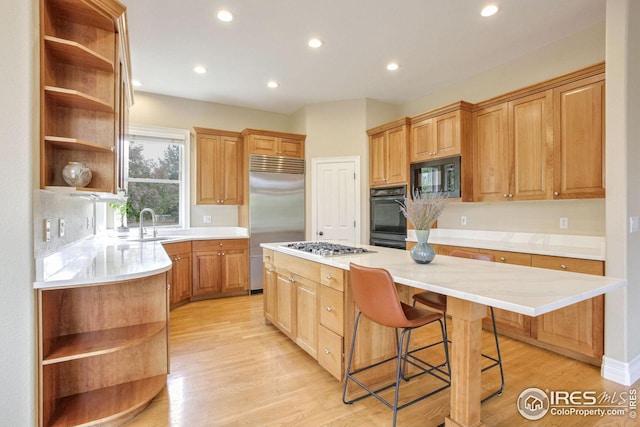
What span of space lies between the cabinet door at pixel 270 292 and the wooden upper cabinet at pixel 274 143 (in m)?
2.10

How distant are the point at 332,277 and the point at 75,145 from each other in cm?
171

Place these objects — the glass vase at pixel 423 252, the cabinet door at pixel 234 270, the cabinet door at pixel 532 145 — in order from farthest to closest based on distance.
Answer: the cabinet door at pixel 234 270, the cabinet door at pixel 532 145, the glass vase at pixel 423 252

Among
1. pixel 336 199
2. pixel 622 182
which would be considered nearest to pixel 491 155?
pixel 622 182

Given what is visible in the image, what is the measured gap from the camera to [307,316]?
252 centimetres

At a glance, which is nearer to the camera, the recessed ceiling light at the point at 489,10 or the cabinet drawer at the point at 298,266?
the cabinet drawer at the point at 298,266

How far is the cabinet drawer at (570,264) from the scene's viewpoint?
2369 millimetres

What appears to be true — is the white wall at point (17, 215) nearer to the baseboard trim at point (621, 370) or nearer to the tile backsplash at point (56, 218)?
the tile backsplash at point (56, 218)

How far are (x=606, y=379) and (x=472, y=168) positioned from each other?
2198 mm

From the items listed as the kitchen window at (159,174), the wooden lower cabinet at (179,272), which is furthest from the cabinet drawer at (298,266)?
the kitchen window at (159,174)

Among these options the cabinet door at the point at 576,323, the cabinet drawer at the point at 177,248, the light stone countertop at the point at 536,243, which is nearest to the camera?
the cabinet door at the point at 576,323

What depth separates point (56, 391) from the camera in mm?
1773

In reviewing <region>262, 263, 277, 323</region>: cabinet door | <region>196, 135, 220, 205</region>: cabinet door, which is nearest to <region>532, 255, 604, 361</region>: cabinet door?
<region>262, 263, 277, 323</region>: cabinet door

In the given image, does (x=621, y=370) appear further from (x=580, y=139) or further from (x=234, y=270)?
(x=234, y=270)

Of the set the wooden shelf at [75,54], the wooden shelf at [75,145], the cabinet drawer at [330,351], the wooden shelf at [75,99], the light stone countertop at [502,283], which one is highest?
the wooden shelf at [75,54]
